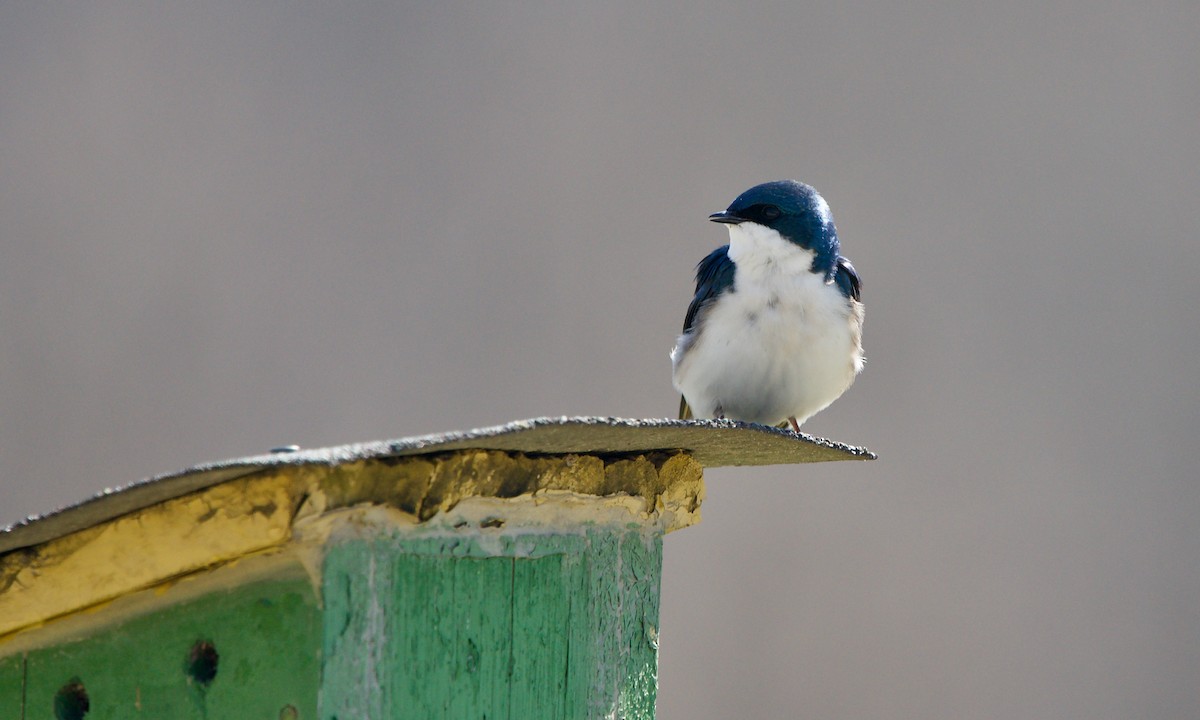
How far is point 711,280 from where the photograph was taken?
2482mm

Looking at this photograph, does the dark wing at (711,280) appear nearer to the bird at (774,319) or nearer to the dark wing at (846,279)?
the bird at (774,319)

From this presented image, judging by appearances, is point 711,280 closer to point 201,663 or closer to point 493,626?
point 493,626

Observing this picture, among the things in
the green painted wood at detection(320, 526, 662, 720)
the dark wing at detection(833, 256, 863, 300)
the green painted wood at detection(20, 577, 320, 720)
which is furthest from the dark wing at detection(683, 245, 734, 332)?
the green painted wood at detection(20, 577, 320, 720)

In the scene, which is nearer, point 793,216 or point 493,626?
point 493,626

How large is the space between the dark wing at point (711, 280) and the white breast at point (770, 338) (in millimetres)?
27

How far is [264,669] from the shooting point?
1.40 metres

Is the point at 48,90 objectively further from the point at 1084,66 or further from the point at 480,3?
the point at 1084,66

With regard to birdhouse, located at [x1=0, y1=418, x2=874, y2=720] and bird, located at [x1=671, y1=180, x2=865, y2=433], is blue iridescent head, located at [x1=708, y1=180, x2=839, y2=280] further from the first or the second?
birdhouse, located at [x1=0, y1=418, x2=874, y2=720]

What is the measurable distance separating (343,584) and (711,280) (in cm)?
122

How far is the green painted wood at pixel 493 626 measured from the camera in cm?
140

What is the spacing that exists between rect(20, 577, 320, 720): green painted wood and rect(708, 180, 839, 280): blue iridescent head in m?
1.16

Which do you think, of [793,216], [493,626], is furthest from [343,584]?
[793,216]

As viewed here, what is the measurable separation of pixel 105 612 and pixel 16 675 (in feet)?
0.57

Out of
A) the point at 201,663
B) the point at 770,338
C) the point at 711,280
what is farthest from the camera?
the point at 711,280
